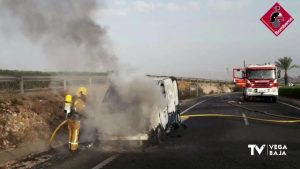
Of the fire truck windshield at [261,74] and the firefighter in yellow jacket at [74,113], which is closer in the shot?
the firefighter in yellow jacket at [74,113]

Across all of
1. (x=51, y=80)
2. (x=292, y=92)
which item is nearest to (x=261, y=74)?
(x=292, y=92)

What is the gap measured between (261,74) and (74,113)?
22.1m

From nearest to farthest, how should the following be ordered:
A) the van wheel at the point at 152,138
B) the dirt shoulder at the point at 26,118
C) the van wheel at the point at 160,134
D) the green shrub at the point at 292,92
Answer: the van wheel at the point at 152,138
the van wheel at the point at 160,134
the dirt shoulder at the point at 26,118
the green shrub at the point at 292,92

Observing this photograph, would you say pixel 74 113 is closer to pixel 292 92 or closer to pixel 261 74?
pixel 261 74

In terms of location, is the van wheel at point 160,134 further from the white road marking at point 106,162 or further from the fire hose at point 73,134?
the fire hose at point 73,134

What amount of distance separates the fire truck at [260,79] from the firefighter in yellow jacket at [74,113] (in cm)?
2126

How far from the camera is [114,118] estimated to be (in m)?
11.1

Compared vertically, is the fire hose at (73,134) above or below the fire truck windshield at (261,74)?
below

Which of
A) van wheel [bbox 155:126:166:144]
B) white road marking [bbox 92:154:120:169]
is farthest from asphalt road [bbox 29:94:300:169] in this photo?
van wheel [bbox 155:126:166:144]

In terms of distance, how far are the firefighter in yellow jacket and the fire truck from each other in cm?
2126

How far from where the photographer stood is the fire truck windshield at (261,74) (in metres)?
30.5

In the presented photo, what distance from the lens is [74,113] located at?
11430 millimetres

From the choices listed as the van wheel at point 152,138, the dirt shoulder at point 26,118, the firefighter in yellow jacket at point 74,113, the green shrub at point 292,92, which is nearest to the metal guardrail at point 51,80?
the dirt shoulder at point 26,118

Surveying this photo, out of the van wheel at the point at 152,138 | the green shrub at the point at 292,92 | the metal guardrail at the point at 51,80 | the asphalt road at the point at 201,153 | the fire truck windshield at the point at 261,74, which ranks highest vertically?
the fire truck windshield at the point at 261,74
